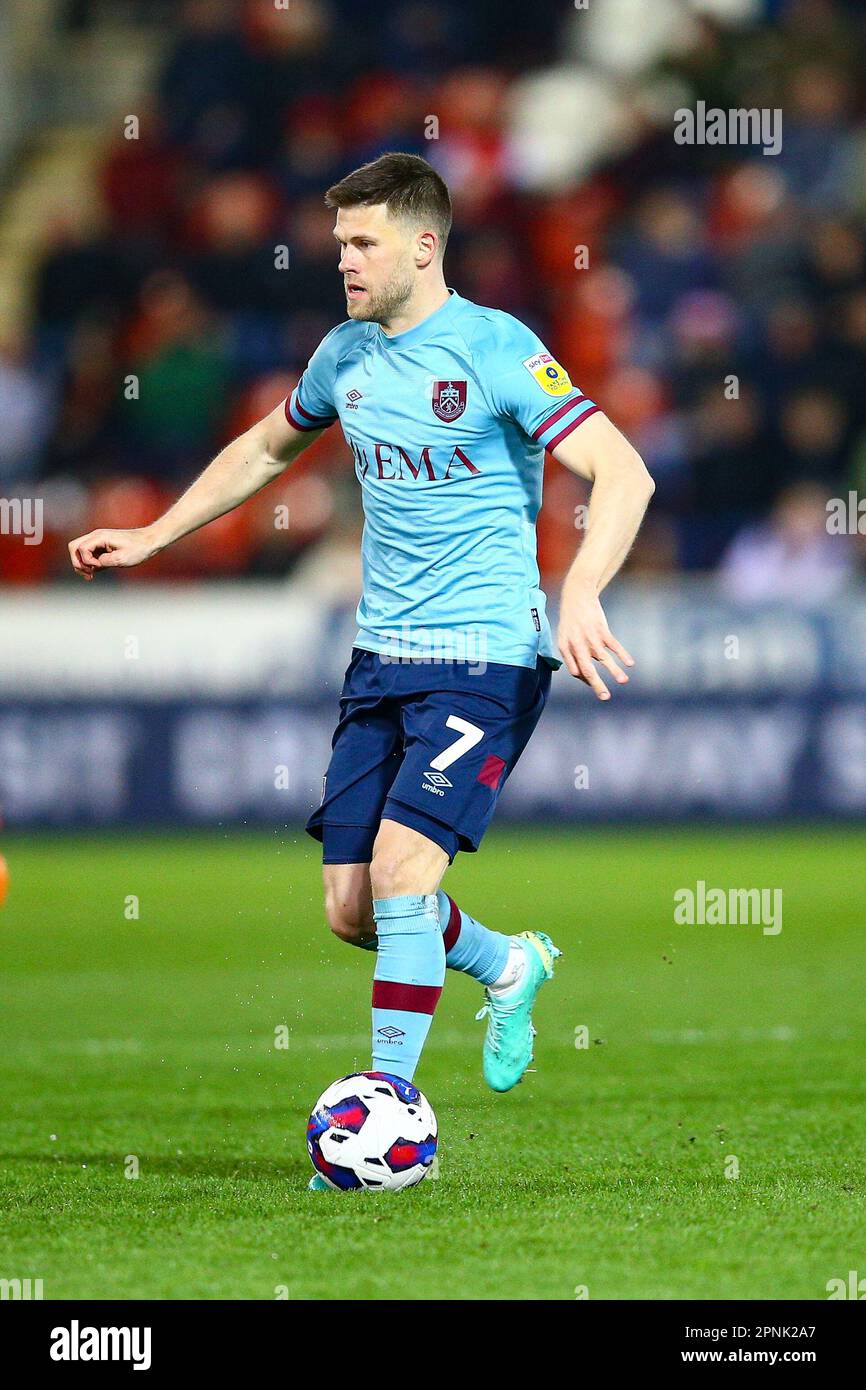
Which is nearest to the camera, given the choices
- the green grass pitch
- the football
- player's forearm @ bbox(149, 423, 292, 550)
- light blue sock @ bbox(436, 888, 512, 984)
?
the green grass pitch

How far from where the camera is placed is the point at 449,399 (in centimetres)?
500

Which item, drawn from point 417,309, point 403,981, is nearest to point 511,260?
point 417,309

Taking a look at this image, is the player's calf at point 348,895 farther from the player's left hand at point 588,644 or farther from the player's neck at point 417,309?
the player's neck at point 417,309

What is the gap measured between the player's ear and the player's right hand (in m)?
0.94

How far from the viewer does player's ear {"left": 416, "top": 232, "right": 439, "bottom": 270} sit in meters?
4.99

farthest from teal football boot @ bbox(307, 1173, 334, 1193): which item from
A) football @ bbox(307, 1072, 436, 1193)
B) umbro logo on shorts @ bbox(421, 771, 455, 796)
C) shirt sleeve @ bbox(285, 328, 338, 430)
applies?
shirt sleeve @ bbox(285, 328, 338, 430)

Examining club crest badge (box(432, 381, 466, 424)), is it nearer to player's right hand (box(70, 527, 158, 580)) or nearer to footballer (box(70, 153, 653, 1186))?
footballer (box(70, 153, 653, 1186))

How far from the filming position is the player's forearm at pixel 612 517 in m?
4.56

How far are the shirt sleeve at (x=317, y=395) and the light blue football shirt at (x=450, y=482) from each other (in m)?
0.11

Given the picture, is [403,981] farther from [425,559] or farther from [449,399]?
[449,399]

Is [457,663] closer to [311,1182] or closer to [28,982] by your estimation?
[311,1182]

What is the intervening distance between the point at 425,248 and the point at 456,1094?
7.76 feet
